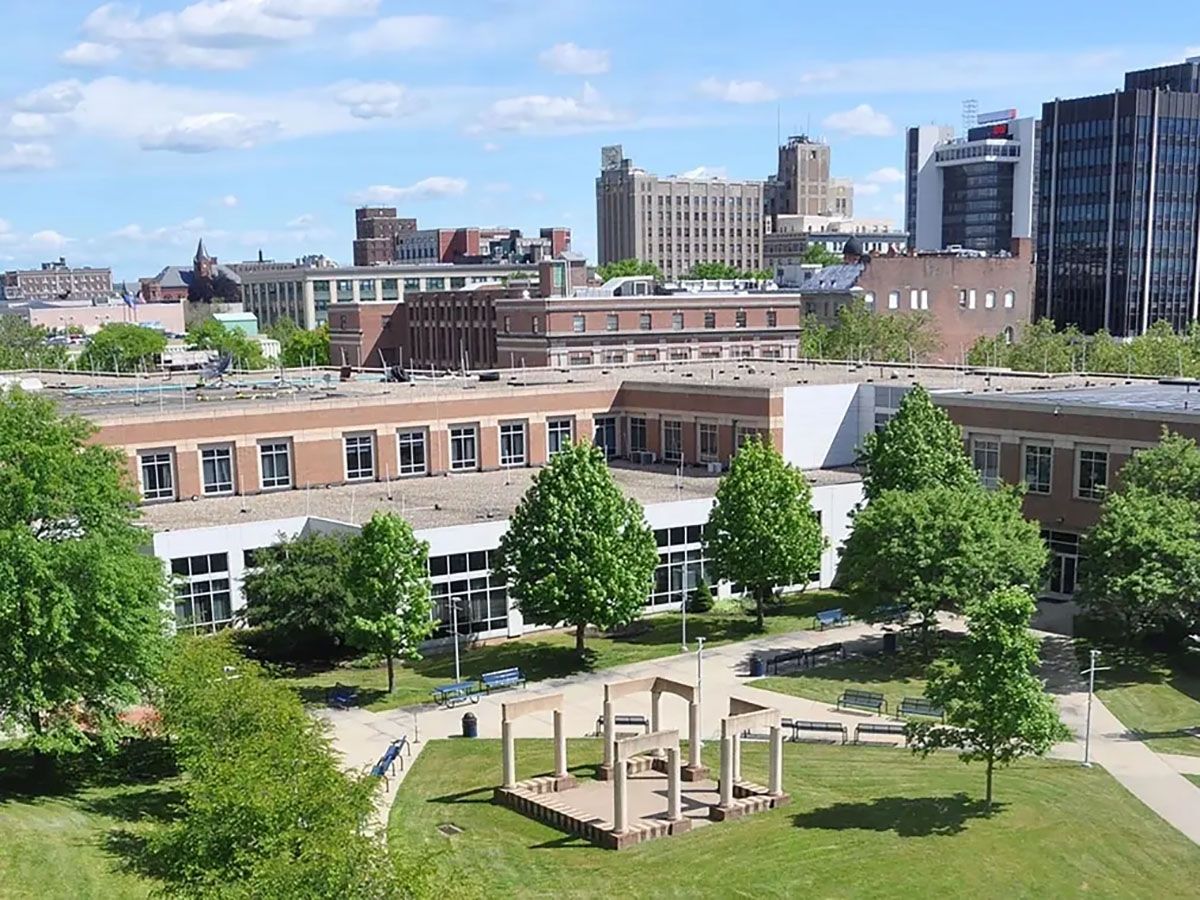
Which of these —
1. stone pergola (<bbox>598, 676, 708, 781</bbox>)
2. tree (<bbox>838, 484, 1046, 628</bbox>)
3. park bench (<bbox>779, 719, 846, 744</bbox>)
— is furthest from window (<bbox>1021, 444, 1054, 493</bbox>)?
stone pergola (<bbox>598, 676, 708, 781</bbox>)

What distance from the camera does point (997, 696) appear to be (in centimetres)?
3097

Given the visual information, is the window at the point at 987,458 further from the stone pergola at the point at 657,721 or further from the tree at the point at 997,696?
the tree at the point at 997,696

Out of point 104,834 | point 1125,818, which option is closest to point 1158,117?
point 1125,818

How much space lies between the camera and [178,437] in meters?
58.6

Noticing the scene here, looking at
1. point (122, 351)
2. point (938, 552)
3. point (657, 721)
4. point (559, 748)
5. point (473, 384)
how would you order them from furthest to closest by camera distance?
point (122, 351), point (473, 384), point (938, 552), point (657, 721), point (559, 748)

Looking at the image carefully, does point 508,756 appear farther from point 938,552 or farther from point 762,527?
point 938,552

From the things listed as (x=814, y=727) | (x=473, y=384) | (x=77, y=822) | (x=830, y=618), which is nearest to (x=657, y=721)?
(x=814, y=727)

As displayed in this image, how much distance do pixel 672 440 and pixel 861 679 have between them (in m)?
28.9

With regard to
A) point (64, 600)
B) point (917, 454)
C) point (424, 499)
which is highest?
point (64, 600)

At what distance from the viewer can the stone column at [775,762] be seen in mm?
33344

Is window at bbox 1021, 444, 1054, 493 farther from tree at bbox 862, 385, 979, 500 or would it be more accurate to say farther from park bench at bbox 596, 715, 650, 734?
park bench at bbox 596, 715, 650, 734

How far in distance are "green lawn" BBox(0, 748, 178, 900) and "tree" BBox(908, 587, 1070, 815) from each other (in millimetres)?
Answer: 18724

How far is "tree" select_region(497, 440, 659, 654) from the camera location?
44.1 metres

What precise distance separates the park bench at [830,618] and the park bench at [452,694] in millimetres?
15496
